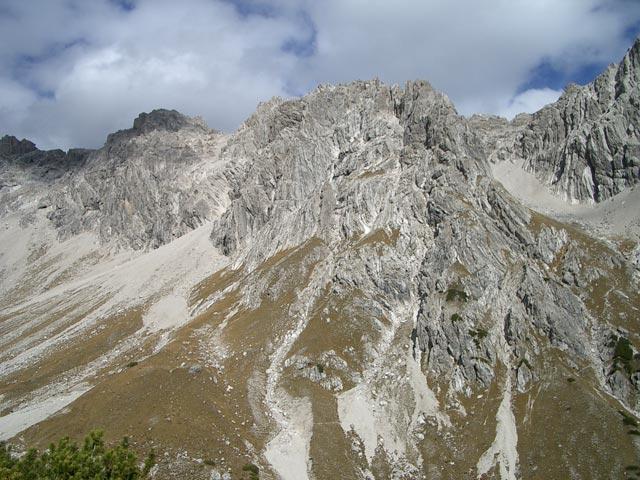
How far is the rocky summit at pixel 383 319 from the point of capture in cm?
6488

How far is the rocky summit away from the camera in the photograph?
64.9 metres

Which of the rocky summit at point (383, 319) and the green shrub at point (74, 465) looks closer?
the green shrub at point (74, 465)

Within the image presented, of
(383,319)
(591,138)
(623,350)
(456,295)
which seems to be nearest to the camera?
(623,350)

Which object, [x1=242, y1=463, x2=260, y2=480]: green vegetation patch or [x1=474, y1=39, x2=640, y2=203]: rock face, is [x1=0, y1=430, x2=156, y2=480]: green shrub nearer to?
[x1=242, y1=463, x2=260, y2=480]: green vegetation patch

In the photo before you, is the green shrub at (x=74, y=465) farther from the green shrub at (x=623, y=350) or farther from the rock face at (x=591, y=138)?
the rock face at (x=591, y=138)

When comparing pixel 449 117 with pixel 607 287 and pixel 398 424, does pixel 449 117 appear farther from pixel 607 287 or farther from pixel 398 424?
pixel 398 424

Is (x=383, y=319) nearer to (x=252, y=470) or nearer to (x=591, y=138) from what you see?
(x=252, y=470)

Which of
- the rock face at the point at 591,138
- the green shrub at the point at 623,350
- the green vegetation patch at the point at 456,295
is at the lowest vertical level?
Answer: the green shrub at the point at 623,350

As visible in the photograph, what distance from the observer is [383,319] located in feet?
320

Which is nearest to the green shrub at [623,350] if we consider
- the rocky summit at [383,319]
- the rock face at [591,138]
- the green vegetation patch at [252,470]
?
the rocky summit at [383,319]

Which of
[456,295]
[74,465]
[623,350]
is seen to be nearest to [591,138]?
[456,295]

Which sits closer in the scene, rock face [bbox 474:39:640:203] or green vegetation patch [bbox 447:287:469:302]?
green vegetation patch [bbox 447:287:469:302]

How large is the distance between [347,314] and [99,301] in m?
91.6

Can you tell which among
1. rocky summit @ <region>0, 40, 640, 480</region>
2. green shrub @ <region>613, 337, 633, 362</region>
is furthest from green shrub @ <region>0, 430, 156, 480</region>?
green shrub @ <region>613, 337, 633, 362</region>
